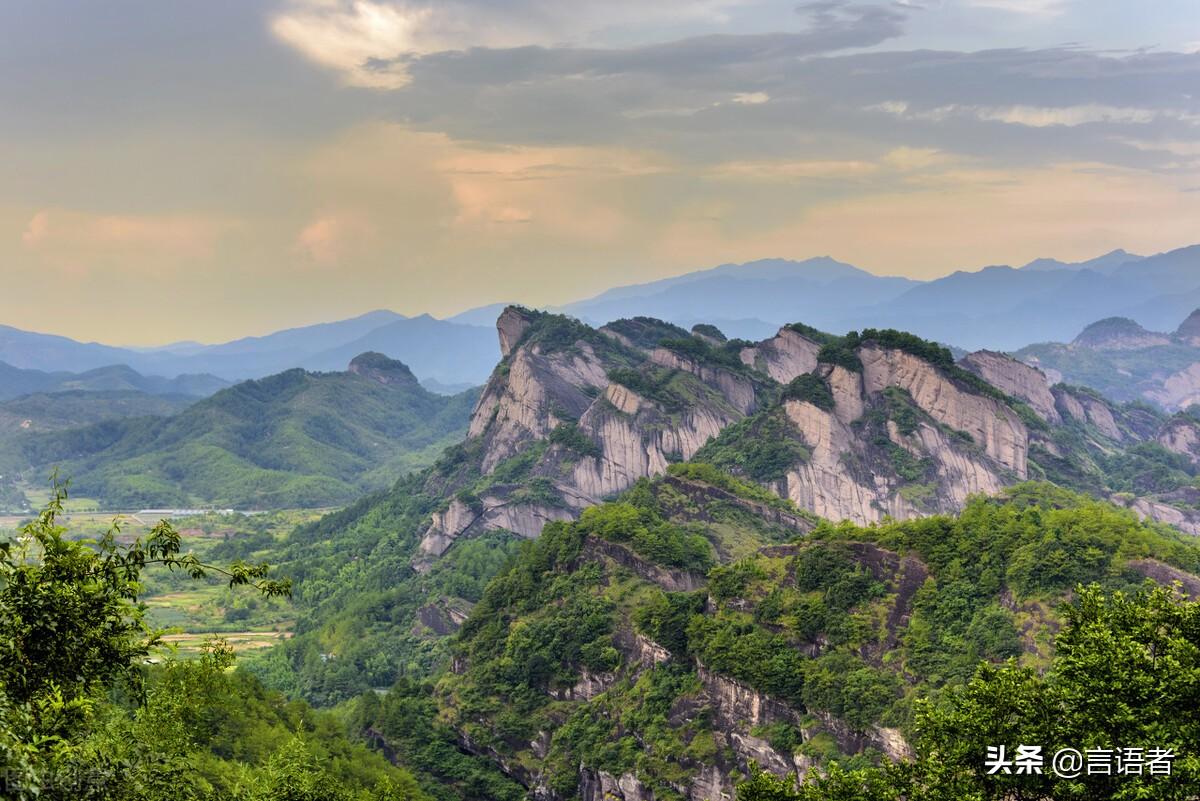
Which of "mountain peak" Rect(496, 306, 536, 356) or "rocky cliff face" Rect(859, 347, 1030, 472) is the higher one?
"mountain peak" Rect(496, 306, 536, 356)

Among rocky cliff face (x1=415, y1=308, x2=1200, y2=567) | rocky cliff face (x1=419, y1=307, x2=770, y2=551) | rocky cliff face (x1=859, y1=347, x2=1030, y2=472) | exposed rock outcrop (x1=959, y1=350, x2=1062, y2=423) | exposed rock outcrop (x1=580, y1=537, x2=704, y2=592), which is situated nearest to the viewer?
exposed rock outcrop (x1=580, y1=537, x2=704, y2=592)

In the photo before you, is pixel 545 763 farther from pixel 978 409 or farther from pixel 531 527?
pixel 978 409

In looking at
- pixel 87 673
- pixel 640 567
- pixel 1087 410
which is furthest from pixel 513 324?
pixel 87 673

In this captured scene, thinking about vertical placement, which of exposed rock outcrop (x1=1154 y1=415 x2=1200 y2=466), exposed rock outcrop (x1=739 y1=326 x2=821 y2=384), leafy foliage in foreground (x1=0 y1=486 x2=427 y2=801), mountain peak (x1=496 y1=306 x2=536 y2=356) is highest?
mountain peak (x1=496 y1=306 x2=536 y2=356)

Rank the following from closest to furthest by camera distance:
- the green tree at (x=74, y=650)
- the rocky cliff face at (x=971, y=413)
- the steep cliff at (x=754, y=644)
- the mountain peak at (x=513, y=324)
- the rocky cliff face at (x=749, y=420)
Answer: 1. the green tree at (x=74, y=650)
2. the steep cliff at (x=754, y=644)
3. the rocky cliff face at (x=749, y=420)
4. the rocky cliff face at (x=971, y=413)
5. the mountain peak at (x=513, y=324)

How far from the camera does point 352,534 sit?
14088 cm

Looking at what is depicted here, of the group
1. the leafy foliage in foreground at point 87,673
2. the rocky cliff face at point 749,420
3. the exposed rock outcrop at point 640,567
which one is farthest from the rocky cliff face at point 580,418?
the leafy foliage in foreground at point 87,673

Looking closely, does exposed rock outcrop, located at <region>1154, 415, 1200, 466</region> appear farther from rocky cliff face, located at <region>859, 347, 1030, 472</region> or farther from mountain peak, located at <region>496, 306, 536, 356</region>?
mountain peak, located at <region>496, 306, 536, 356</region>

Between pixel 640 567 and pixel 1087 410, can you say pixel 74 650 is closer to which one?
pixel 640 567

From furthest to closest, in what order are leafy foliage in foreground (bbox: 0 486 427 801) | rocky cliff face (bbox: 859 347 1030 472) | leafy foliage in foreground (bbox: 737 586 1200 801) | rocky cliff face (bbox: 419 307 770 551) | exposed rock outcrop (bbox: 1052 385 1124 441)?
exposed rock outcrop (bbox: 1052 385 1124 441)
rocky cliff face (bbox: 419 307 770 551)
rocky cliff face (bbox: 859 347 1030 472)
leafy foliage in foreground (bbox: 737 586 1200 801)
leafy foliage in foreground (bbox: 0 486 427 801)

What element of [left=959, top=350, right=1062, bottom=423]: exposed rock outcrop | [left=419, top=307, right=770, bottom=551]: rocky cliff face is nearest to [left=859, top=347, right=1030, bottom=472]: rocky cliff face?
[left=419, top=307, right=770, bottom=551]: rocky cliff face

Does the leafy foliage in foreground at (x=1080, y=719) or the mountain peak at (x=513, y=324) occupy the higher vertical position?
the mountain peak at (x=513, y=324)

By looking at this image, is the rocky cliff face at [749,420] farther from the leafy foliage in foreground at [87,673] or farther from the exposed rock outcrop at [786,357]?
the leafy foliage in foreground at [87,673]

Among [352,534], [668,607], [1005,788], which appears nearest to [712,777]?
[668,607]
